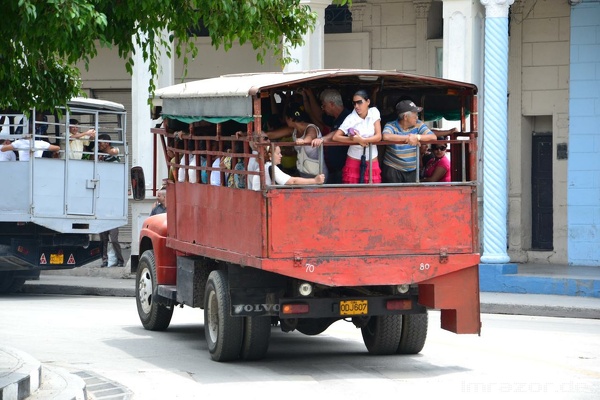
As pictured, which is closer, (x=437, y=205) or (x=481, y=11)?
(x=437, y=205)

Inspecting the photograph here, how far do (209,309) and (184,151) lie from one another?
2.15m

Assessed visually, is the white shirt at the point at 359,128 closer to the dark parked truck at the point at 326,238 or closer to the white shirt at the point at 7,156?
the dark parked truck at the point at 326,238

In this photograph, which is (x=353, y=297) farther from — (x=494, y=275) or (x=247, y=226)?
(x=494, y=275)

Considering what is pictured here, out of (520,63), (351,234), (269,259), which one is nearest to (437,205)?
(351,234)

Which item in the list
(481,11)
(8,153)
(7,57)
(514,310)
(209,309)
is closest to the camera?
(7,57)

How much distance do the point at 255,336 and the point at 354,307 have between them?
Result: 3.34 feet

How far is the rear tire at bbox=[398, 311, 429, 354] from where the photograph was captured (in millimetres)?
13844

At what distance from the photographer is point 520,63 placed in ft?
80.6

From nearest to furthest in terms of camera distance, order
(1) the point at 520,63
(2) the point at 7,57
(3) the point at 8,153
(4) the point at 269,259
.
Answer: (2) the point at 7,57 → (4) the point at 269,259 → (3) the point at 8,153 → (1) the point at 520,63

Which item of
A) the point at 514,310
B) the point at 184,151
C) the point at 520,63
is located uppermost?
the point at 520,63

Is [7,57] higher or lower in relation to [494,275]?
higher

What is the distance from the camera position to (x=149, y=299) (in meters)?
16.4

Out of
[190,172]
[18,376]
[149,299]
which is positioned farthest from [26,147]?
[18,376]

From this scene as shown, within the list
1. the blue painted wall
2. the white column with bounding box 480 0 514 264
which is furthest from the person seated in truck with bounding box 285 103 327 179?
the blue painted wall
